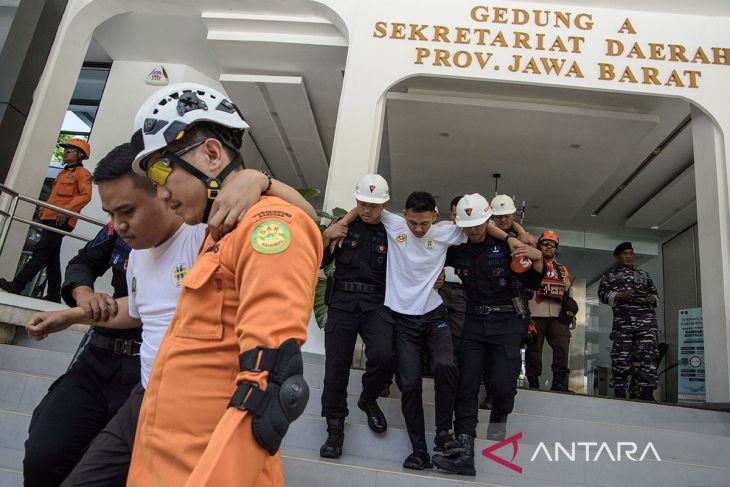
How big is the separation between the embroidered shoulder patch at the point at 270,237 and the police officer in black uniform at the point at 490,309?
291 centimetres

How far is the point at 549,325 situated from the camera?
237 inches

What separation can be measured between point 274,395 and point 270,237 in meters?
0.29

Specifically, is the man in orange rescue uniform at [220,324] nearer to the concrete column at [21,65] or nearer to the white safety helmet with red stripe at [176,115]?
the white safety helmet with red stripe at [176,115]

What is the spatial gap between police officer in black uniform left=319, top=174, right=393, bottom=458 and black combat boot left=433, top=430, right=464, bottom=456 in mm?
398

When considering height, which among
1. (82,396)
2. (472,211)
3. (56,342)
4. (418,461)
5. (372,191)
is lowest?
(418,461)

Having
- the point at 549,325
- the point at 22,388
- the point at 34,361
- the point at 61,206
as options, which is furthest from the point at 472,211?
the point at 61,206

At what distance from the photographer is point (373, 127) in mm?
6160

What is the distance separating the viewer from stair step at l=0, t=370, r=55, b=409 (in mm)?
3820

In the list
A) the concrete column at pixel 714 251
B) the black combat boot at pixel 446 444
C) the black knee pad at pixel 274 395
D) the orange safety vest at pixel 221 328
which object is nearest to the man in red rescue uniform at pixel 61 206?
the black combat boot at pixel 446 444

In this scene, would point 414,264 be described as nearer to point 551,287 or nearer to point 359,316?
point 359,316

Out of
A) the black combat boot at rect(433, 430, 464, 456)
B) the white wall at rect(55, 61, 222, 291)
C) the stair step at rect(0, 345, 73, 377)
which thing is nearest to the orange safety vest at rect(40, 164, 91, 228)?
the white wall at rect(55, 61, 222, 291)

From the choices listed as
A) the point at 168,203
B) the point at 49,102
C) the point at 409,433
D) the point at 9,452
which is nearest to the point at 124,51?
the point at 49,102

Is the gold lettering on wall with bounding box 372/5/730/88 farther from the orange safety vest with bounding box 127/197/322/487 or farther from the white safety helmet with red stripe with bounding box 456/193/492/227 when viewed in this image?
the orange safety vest with bounding box 127/197/322/487

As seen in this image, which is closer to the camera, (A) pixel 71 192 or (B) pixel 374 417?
(B) pixel 374 417
